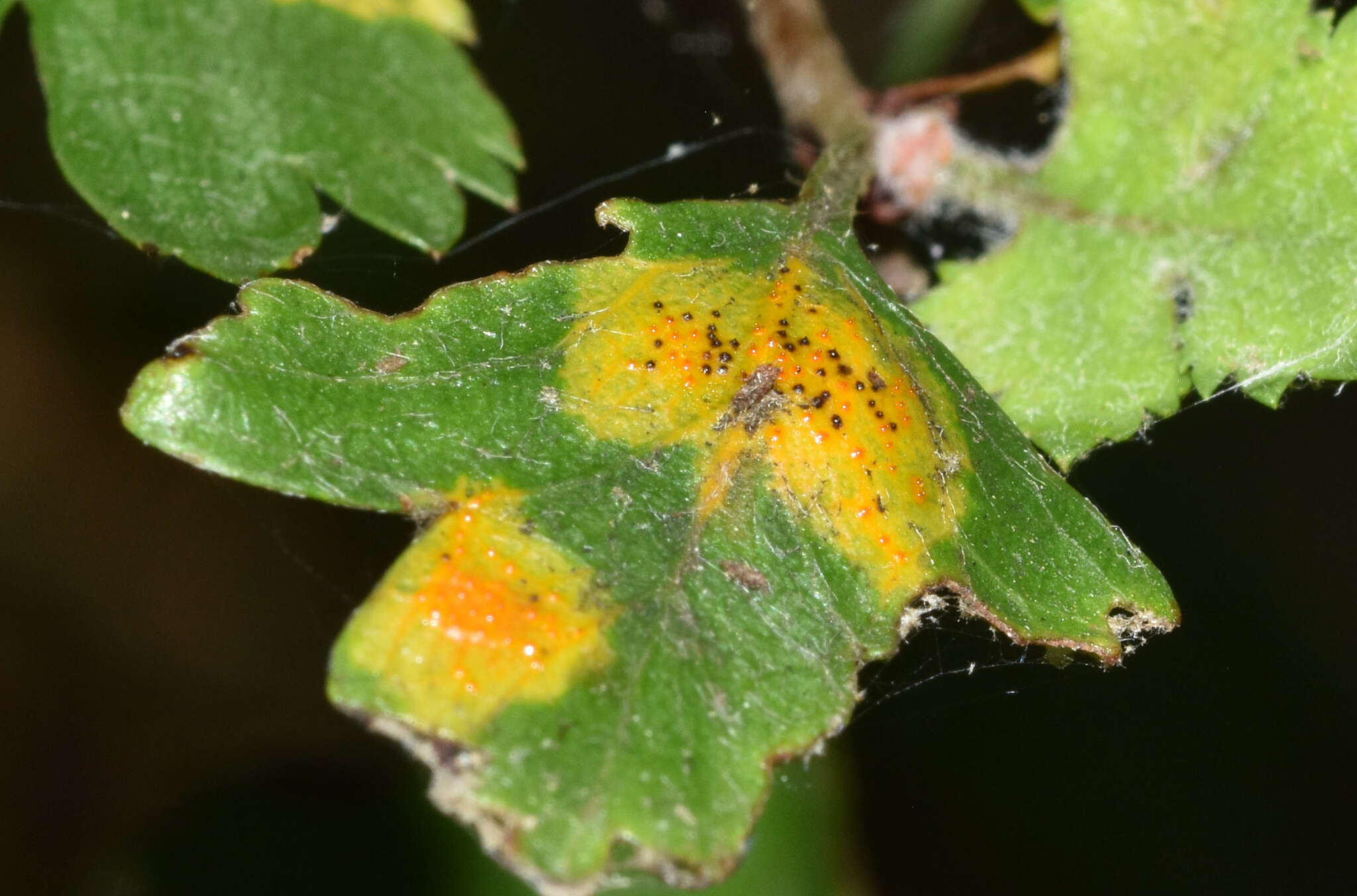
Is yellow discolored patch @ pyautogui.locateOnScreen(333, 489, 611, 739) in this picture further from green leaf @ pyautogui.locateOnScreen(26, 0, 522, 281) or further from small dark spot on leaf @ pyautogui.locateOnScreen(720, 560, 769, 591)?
green leaf @ pyautogui.locateOnScreen(26, 0, 522, 281)

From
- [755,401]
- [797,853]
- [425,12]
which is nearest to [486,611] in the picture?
[755,401]

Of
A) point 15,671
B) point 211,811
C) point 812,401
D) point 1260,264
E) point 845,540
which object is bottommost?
point 211,811

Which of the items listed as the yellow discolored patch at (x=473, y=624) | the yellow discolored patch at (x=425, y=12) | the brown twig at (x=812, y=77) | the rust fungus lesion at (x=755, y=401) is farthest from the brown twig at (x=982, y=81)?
the yellow discolored patch at (x=473, y=624)

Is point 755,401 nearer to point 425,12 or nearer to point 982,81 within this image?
point 982,81

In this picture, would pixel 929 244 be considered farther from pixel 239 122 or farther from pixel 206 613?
pixel 206 613

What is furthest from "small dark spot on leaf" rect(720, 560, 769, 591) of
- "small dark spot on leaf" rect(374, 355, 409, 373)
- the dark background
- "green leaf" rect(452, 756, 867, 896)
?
"green leaf" rect(452, 756, 867, 896)

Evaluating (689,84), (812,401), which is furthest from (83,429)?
(812,401)

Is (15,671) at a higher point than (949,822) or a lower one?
lower
